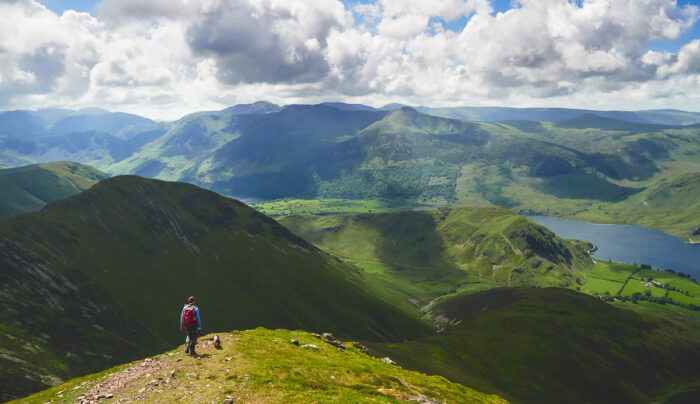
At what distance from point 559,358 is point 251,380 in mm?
168577

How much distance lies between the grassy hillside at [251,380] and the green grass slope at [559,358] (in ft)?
203

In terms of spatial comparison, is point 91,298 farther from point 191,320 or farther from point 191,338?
point 191,320

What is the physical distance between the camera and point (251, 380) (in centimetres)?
3089

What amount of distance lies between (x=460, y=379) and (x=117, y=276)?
516 feet

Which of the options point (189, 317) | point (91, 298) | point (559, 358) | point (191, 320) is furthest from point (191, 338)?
point (559, 358)

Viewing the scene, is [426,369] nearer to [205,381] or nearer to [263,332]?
[263,332]

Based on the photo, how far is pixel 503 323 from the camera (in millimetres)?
179875

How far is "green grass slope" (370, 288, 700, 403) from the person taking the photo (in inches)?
4769

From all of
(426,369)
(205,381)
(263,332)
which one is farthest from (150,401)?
(426,369)

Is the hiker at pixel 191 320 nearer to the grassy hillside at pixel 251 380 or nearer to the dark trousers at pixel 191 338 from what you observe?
the dark trousers at pixel 191 338

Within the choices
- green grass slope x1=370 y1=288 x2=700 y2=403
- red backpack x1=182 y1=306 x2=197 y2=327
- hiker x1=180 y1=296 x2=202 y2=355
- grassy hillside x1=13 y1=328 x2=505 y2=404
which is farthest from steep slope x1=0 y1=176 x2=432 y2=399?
green grass slope x1=370 y1=288 x2=700 y2=403

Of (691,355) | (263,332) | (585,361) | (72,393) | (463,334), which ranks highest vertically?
(72,393)

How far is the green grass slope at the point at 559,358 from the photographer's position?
12112cm

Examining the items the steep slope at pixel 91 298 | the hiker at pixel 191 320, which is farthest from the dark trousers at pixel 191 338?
the steep slope at pixel 91 298
